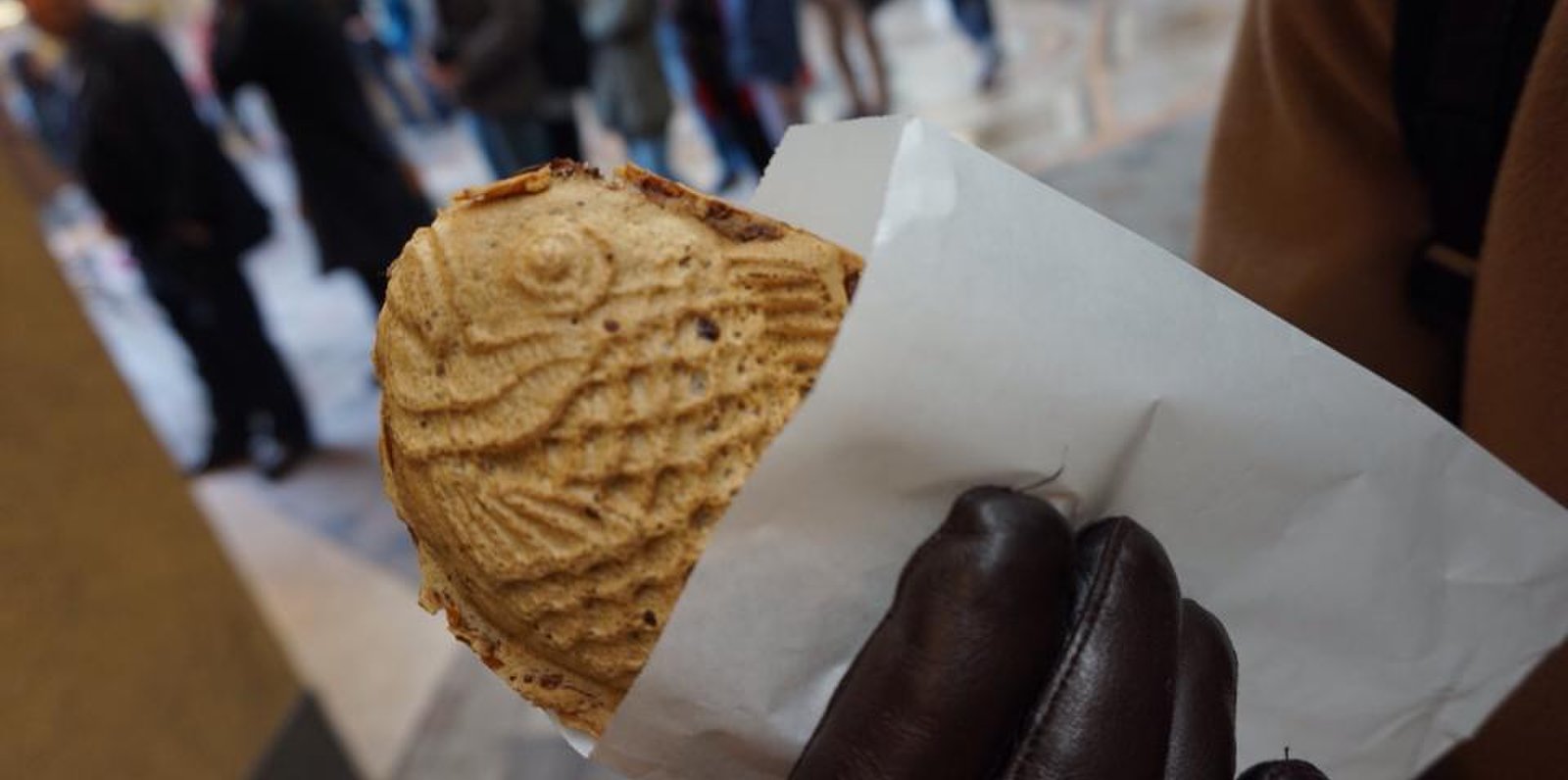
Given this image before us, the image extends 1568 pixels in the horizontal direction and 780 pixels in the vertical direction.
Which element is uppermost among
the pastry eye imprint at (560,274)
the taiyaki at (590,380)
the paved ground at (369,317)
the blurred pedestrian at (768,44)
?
the pastry eye imprint at (560,274)

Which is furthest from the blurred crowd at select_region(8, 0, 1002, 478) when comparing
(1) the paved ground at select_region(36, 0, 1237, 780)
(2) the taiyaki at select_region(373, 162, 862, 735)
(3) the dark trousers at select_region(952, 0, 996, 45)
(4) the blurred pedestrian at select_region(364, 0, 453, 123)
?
(2) the taiyaki at select_region(373, 162, 862, 735)

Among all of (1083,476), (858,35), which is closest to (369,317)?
(858,35)

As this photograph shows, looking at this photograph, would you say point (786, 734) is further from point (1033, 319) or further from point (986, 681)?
point (1033, 319)

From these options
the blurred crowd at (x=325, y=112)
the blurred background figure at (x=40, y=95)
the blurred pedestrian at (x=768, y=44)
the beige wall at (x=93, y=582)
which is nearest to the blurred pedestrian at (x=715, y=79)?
the blurred crowd at (x=325, y=112)

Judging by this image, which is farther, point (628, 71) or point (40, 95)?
point (40, 95)

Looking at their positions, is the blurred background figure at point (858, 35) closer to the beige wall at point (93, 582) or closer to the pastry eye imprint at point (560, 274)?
the beige wall at point (93, 582)

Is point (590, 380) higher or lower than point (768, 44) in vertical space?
higher

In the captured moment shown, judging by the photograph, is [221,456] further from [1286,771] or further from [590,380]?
[1286,771]
